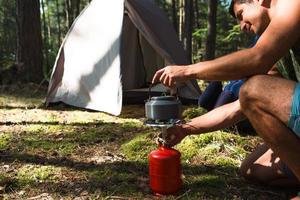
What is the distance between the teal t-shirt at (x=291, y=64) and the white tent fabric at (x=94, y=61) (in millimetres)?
3407

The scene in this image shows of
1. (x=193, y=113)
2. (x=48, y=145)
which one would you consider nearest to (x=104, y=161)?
(x=48, y=145)

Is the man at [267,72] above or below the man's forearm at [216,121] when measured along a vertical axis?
above

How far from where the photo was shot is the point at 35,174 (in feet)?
11.1

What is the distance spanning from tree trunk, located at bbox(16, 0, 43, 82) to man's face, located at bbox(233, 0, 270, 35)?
7357 millimetres

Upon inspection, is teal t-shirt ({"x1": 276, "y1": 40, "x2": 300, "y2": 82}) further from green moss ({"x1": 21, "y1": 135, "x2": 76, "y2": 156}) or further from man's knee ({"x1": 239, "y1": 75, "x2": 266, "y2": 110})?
green moss ({"x1": 21, "y1": 135, "x2": 76, "y2": 156})

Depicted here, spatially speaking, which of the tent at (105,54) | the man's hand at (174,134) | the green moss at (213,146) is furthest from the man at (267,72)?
the tent at (105,54)

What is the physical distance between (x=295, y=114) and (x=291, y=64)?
24.6 inches

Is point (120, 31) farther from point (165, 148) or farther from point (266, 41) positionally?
point (266, 41)

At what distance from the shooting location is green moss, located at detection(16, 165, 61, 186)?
3.26 m

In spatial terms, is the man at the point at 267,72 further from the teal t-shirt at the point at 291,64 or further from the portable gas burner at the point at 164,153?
the portable gas burner at the point at 164,153

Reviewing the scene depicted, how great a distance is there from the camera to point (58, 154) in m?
3.98

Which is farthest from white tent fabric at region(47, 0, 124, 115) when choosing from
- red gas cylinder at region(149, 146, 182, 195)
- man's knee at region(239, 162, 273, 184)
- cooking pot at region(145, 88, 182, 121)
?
cooking pot at region(145, 88, 182, 121)

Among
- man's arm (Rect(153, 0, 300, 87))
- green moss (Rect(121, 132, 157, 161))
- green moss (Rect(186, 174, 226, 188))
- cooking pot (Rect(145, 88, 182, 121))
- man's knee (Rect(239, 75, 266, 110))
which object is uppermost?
man's arm (Rect(153, 0, 300, 87))

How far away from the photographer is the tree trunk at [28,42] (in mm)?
9305
